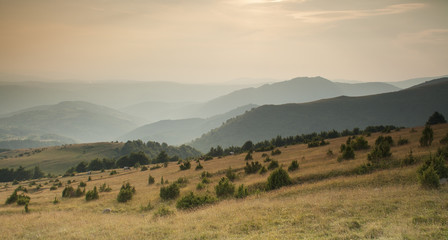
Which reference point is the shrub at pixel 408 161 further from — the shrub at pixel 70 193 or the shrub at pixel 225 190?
the shrub at pixel 70 193

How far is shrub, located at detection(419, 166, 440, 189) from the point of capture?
47.7 feet

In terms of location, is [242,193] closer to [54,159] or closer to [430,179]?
[430,179]

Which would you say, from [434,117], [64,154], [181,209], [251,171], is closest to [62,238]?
[181,209]

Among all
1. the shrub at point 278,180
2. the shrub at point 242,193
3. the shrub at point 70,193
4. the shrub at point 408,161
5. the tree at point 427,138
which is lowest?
the shrub at point 70,193

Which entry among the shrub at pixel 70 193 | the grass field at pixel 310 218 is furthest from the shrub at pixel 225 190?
the shrub at pixel 70 193

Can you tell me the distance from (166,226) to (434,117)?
55918mm

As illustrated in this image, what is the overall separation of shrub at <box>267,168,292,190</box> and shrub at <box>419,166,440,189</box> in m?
9.40

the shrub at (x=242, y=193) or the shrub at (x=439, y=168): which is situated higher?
the shrub at (x=439, y=168)

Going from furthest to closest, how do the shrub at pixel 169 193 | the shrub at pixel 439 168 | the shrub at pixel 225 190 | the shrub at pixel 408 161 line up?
the shrub at pixel 169 193, the shrub at pixel 225 190, the shrub at pixel 408 161, the shrub at pixel 439 168

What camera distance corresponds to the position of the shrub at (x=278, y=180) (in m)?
21.4

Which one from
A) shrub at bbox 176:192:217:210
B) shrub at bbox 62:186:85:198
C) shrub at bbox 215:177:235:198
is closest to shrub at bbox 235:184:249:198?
shrub at bbox 215:177:235:198

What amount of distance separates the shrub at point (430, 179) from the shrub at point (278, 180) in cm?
940

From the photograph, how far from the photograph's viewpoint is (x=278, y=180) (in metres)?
21.5

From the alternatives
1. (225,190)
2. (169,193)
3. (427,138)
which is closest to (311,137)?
(427,138)
